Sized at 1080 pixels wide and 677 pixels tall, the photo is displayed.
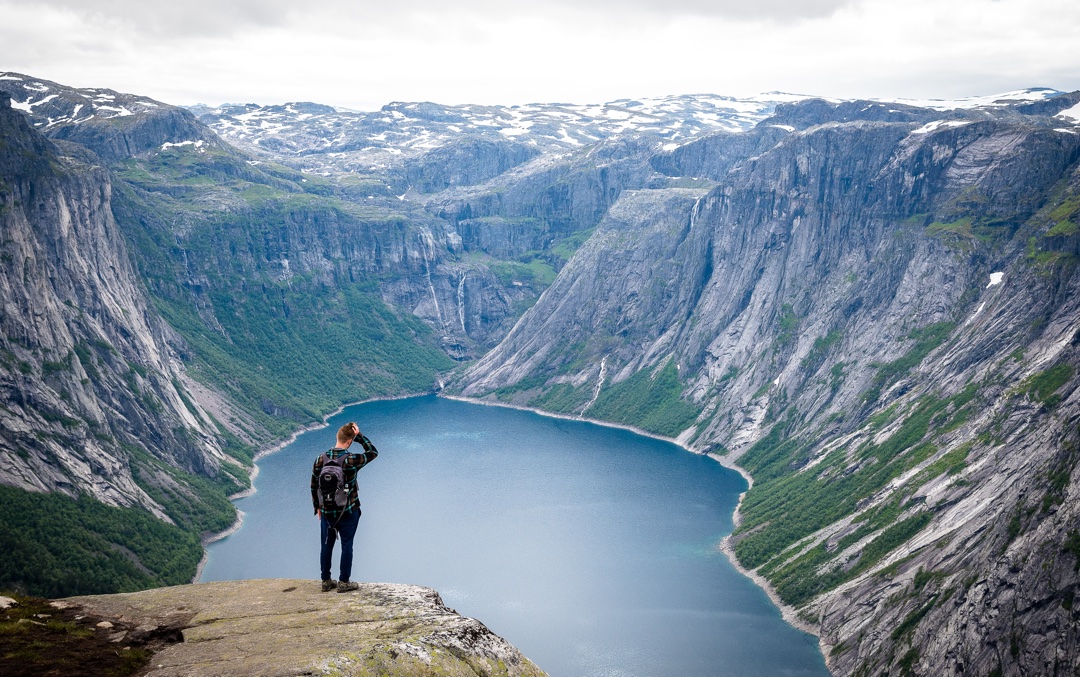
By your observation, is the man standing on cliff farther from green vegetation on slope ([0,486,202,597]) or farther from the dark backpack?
green vegetation on slope ([0,486,202,597])

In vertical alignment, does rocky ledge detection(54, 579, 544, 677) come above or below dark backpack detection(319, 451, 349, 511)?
below

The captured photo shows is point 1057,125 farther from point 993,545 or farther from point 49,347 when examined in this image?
point 49,347

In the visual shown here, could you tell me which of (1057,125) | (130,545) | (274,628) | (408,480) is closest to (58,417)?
(130,545)

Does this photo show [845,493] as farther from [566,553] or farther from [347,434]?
[347,434]

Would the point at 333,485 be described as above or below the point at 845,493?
above

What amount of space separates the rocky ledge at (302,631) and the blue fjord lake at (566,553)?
74.0 metres

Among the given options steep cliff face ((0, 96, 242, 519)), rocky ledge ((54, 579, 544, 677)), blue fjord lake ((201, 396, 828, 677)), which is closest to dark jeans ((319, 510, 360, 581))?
rocky ledge ((54, 579, 544, 677))

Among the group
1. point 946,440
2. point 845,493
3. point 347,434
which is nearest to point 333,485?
point 347,434

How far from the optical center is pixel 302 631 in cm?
2883

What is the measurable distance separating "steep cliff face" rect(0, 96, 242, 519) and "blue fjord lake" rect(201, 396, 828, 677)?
19.3m

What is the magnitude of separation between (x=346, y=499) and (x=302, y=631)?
4.50 metres

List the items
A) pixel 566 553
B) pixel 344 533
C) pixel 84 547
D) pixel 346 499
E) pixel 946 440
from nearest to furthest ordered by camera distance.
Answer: pixel 346 499
pixel 344 533
pixel 84 547
pixel 946 440
pixel 566 553

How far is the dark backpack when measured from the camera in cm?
3100

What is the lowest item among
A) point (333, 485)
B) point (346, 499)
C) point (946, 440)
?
point (946, 440)
